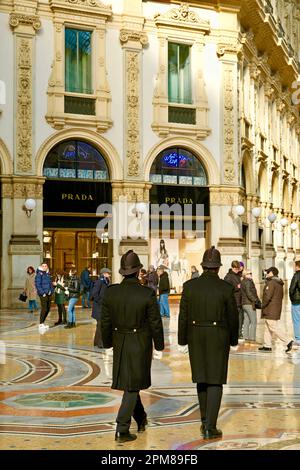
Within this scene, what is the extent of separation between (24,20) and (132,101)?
4.61 meters

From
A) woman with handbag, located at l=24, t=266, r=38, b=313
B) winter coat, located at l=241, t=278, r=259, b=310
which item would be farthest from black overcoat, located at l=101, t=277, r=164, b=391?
woman with handbag, located at l=24, t=266, r=38, b=313

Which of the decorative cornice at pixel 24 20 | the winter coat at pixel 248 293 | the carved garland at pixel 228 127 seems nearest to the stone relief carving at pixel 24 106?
the decorative cornice at pixel 24 20

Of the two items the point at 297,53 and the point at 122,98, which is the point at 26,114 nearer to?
the point at 122,98

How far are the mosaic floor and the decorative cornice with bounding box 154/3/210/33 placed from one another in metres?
15.9

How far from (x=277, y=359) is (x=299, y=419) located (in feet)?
16.8

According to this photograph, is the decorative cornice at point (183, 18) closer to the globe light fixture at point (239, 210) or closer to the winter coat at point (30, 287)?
the globe light fixture at point (239, 210)

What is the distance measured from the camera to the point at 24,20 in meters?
25.1

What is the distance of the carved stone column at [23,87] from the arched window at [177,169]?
189 inches

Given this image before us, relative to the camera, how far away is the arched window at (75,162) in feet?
85.1

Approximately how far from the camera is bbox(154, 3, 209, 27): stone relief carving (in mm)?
27666

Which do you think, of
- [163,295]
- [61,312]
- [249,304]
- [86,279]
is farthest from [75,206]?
[249,304]

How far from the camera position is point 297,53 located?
154ft
